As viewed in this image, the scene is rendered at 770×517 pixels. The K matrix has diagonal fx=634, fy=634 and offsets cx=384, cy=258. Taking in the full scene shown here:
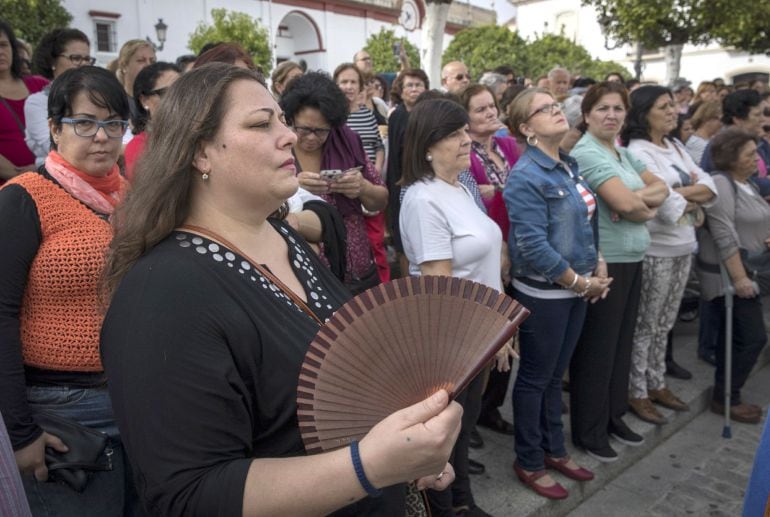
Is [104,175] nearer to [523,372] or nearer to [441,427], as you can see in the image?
[441,427]

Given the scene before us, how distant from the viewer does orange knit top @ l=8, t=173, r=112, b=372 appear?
6.73ft

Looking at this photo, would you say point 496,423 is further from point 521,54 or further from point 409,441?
point 521,54

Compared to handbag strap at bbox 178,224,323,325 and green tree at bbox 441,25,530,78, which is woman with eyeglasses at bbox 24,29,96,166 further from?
green tree at bbox 441,25,530,78

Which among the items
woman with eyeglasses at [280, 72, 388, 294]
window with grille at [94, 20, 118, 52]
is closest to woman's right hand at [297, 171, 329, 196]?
woman with eyeglasses at [280, 72, 388, 294]

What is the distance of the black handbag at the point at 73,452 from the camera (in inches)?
80.3

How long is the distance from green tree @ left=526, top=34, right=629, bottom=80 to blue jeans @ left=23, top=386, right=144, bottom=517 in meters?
25.0

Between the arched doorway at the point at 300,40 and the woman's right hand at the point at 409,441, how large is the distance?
35338 millimetres

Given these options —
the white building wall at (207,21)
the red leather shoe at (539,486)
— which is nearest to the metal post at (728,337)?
the red leather shoe at (539,486)

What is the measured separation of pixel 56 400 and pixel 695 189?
4.22m

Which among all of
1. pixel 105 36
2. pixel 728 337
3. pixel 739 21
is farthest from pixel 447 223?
pixel 105 36

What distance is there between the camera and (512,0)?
46.1 meters

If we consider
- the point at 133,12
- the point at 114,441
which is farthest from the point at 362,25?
the point at 114,441

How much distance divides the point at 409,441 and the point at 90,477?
142 centimetres

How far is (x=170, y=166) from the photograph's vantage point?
1543 mm
